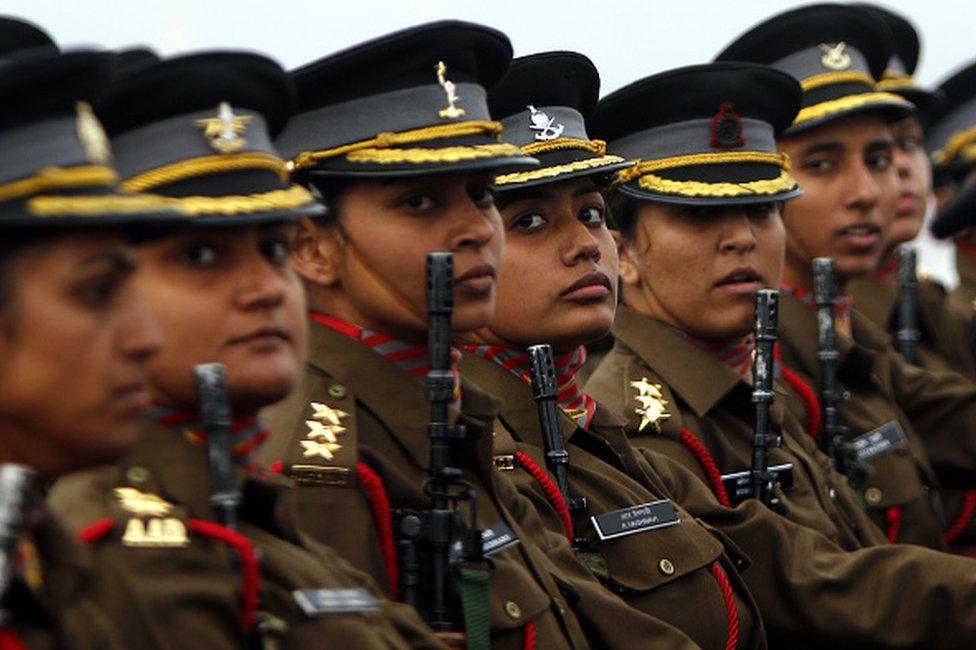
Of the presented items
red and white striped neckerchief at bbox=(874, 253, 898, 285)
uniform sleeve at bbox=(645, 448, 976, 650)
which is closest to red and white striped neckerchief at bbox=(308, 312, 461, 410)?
uniform sleeve at bbox=(645, 448, 976, 650)

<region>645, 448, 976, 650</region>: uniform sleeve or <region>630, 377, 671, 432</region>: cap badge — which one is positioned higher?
<region>630, 377, 671, 432</region>: cap badge

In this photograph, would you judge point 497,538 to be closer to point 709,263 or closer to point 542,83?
point 542,83

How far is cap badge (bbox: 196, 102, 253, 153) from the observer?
15.5 feet

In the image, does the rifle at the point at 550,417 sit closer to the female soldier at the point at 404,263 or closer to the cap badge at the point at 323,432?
the female soldier at the point at 404,263

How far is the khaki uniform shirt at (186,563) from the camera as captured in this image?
13.6 ft

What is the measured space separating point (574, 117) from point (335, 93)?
59.1 inches

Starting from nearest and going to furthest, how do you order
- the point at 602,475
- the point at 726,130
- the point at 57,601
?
the point at 57,601, the point at 602,475, the point at 726,130

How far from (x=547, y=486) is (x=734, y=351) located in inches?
66.1

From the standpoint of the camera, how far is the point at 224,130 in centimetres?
476

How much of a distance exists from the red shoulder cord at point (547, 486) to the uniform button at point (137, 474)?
80.6 inches

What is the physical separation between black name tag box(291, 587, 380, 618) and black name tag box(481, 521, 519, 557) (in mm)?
846

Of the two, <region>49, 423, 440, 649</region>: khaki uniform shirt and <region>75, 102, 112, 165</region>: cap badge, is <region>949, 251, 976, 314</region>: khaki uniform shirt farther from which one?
<region>75, 102, 112, 165</region>: cap badge

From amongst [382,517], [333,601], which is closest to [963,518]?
[382,517]

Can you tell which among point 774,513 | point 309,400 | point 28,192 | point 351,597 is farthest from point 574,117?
point 28,192
